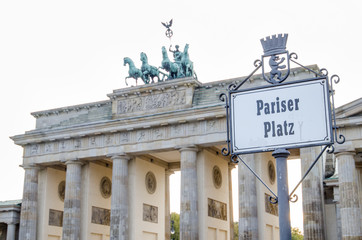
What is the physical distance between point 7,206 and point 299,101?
→ 48642 mm

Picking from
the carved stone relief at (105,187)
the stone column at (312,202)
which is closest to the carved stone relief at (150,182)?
the carved stone relief at (105,187)

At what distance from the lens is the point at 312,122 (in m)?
6.39

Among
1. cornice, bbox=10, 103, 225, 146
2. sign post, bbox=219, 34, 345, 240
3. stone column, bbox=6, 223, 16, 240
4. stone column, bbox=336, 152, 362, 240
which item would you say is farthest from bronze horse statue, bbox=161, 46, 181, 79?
sign post, bbox=219, 34, 345, 240

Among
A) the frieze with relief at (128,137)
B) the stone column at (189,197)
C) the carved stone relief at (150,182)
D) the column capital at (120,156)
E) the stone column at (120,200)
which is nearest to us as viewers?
the stone column at (189,197)

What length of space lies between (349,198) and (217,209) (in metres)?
12.1

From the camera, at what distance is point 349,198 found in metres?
36.7

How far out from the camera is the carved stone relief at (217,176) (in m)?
45.5

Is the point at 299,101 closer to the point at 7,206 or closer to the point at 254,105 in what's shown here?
the point at 254,105

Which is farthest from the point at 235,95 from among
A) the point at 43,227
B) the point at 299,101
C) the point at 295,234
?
the point at 295,234

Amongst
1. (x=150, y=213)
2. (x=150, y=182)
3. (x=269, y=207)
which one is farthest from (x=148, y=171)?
(x=269, y=207)

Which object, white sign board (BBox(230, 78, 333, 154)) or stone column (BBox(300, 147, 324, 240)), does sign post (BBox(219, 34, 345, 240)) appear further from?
stone column (BBox(300, 147, 324, 240))

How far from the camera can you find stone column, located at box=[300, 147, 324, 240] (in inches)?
1496

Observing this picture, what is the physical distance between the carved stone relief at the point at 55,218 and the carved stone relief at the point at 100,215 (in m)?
4.51

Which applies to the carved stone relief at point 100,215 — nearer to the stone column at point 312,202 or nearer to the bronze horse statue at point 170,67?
the bronze horse statue at point 170,67
